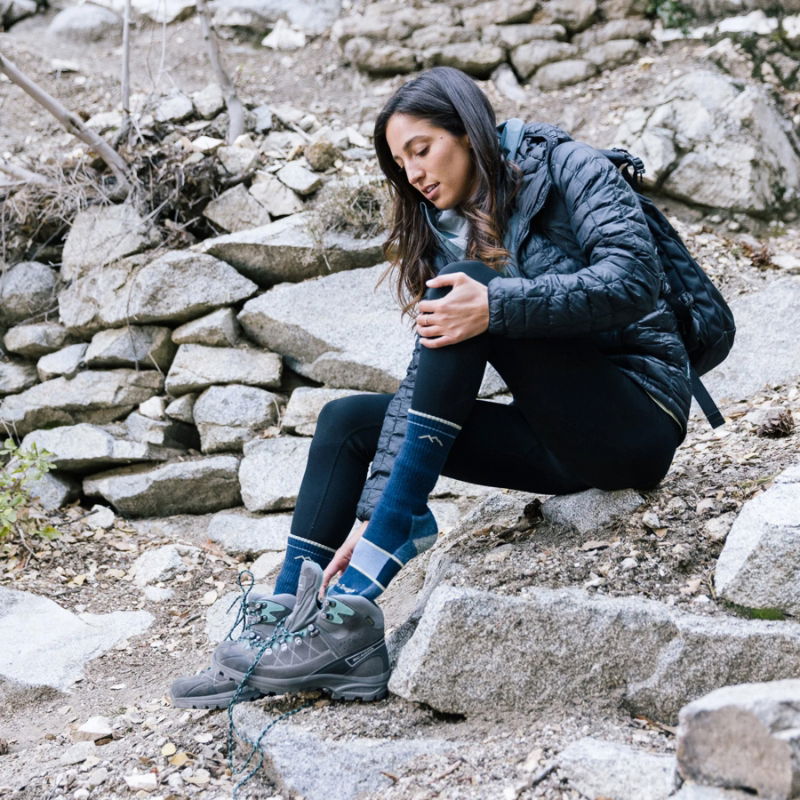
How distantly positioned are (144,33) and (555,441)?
276 inches

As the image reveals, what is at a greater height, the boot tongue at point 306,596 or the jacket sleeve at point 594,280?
the jacket sleeve at point 594,280

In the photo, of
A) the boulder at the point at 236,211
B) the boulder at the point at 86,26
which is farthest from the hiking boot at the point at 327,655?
the boulder at the point at 86,26

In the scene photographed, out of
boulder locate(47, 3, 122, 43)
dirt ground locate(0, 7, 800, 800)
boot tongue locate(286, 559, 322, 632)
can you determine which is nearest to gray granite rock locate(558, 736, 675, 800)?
dirt ground locate(0, 7, 800, 800)

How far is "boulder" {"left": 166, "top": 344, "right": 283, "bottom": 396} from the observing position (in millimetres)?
4844

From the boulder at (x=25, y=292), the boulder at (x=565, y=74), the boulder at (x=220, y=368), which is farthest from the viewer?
the boulder at (x=565, y=74)

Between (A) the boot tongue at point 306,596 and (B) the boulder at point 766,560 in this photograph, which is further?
(A) the boot tongue at point 306,596

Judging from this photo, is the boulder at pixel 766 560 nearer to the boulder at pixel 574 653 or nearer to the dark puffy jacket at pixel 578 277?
the boulder at pixel 574 653

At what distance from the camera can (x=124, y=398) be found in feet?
16.3

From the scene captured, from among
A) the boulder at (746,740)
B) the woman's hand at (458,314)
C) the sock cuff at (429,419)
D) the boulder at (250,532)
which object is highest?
the woman's hand at (458,314)

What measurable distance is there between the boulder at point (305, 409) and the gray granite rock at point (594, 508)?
2.11 metres

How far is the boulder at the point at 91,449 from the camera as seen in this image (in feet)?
15.5

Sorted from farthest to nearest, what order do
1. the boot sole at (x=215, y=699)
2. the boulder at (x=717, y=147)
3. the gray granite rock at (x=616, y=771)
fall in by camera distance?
1. the boulder at (x=717, y=147)
2. the boot sole at (x=215, y=699)
3. the gray granite rock at (x=616, y=771)

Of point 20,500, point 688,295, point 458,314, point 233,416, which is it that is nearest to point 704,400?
point 688,295

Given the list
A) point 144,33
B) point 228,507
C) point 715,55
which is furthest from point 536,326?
point 144,33
